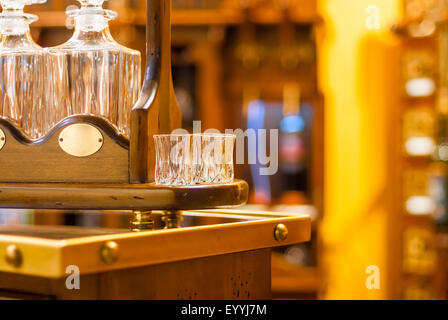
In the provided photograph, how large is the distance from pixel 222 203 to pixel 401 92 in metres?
3.56

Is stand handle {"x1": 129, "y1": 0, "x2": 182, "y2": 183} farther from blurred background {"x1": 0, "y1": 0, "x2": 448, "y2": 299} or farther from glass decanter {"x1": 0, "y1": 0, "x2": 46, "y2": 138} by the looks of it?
blurred background {"x1": 0, "y1": 0, "x2": 448, "y2": 299}

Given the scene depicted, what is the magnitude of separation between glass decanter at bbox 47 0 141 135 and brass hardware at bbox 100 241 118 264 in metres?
0.34

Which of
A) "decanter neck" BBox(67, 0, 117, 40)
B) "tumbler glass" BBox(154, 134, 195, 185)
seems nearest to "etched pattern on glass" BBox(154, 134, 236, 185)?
"tumbler glass" BBox(154, 134, 195, 185)

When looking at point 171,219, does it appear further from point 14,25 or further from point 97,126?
point 14,25

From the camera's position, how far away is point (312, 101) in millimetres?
4344

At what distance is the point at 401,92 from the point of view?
14.2 feet

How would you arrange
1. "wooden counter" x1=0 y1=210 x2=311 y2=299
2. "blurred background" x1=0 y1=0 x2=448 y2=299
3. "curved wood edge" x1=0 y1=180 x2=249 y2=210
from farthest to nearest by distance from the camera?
1. "blurred background" x1=0 y1=0 x2=448 y2=299
2. "curved wood edge" x1=0 y1=180 x2=249 y2=210
3. "wooden counter" x1=0 y1=210 x2=311 y2=299

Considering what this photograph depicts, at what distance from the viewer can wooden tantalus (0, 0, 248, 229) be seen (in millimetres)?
958

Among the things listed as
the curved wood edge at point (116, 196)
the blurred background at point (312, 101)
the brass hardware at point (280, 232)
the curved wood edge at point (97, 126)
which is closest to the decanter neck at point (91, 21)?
the curved wood edge at point (97, 126)

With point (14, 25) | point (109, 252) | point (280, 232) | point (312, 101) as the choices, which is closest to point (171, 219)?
point (280, 232)

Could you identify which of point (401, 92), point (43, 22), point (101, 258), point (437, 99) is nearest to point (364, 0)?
point (401, 92)

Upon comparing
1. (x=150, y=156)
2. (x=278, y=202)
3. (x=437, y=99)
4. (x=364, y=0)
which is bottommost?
(x=278, y=202)

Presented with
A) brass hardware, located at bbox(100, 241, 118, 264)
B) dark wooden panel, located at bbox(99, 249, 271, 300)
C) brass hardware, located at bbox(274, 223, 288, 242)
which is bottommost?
dark wooden panel, located at bbox(99, 249, 271, 300)
